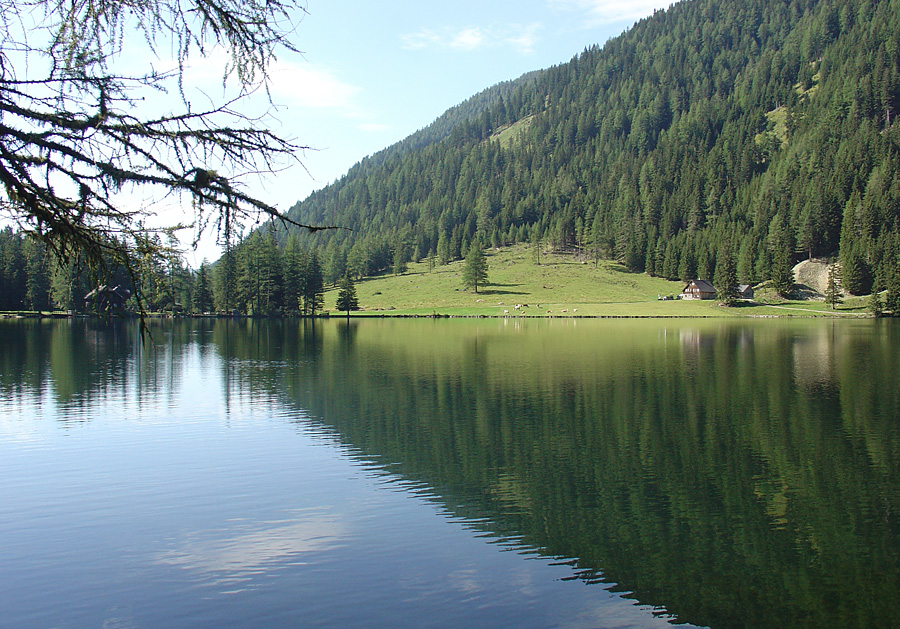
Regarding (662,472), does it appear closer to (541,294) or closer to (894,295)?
(894,295)

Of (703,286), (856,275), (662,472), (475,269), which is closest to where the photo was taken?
(662,472)

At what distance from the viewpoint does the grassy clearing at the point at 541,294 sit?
12925 centimetres

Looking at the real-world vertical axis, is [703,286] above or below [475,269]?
below

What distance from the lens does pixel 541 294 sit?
500 feet

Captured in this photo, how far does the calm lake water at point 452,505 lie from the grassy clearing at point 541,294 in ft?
329

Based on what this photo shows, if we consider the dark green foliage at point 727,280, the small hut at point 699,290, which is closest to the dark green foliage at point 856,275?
the dark green foliage at point 727,280

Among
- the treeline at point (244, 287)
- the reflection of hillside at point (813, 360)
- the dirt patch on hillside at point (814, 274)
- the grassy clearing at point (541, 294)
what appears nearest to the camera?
the reflection of hillside at point (813, 360)

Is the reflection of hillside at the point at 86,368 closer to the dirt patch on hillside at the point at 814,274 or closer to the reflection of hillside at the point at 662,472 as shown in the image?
the reflection of hillside at the point at 662,472

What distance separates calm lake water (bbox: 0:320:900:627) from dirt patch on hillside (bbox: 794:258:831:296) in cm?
12263

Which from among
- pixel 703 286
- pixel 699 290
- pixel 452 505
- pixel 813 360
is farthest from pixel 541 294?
pixel 452 505

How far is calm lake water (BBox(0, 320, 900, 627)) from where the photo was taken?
10.4 m

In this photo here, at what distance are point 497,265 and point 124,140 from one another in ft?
586

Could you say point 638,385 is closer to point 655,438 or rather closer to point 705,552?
point 655,438

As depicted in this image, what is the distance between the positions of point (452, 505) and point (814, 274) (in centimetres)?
15279
